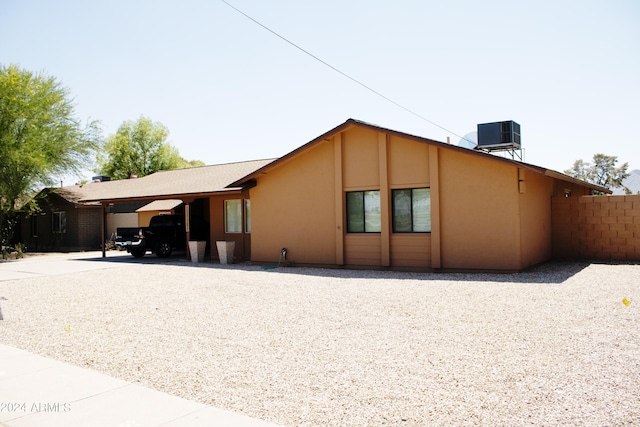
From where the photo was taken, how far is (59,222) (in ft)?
99.1

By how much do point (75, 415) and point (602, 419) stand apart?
14.3 feet

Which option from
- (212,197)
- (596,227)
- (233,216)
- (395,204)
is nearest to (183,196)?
(212,197)

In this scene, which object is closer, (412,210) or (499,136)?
(412,210)

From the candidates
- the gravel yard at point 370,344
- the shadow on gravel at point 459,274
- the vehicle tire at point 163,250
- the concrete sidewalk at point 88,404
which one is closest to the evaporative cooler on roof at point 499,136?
the shadow on gravel at point 459,274

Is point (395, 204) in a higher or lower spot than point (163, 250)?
higher

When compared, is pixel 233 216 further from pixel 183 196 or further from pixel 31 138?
pixel 31 138

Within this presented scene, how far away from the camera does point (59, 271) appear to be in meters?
16.9

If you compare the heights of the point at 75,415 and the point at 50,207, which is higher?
the point at 50,207

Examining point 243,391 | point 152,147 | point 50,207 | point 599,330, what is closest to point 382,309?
point 599,330

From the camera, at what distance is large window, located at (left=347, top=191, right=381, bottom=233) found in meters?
14.9

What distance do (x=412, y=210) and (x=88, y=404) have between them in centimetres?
1101

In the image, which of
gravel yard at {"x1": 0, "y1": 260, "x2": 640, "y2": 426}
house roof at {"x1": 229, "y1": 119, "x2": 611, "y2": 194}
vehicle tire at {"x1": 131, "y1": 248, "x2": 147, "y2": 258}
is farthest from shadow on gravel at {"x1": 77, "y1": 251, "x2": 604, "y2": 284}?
vehicle tire at {"x1": 131, "y1": 248, "x2": 147, "y2": 258}

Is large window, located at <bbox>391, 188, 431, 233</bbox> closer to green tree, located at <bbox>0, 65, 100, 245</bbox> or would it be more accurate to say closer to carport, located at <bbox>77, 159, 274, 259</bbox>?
carport, located at <bbox>77, 159, 274, 259</bbox>

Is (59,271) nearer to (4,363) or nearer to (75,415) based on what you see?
(4,363)
